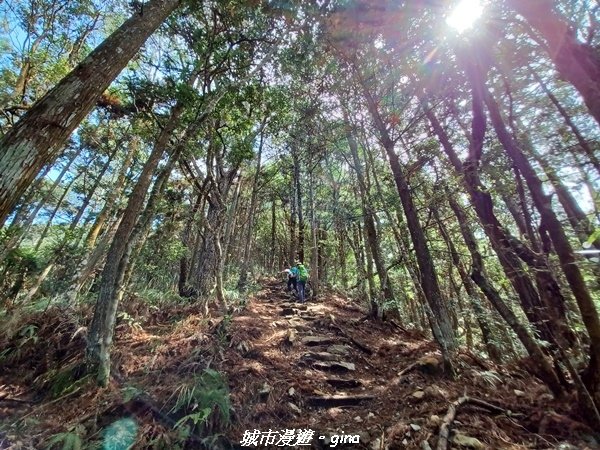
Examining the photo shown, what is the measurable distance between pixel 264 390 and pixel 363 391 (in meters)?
1.74

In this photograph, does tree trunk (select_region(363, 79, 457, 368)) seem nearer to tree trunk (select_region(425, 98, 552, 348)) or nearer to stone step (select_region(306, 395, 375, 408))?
tree trunk (select_region(425, 98, 552, 348))

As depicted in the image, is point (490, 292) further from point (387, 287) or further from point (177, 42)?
point (177, 42)

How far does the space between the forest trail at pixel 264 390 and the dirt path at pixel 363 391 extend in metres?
0.02

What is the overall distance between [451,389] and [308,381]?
2.35 meters

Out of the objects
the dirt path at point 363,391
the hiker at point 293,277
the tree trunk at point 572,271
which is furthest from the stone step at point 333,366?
the hiker at point 293,277

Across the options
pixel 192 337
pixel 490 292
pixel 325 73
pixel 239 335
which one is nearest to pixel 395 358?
pixel 490 292

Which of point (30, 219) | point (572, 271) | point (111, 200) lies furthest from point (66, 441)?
point (30, 219)

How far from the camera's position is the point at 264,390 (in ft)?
15.2

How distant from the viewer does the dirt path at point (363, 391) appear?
3.58 metres

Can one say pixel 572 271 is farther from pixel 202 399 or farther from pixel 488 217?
pixel 202 399

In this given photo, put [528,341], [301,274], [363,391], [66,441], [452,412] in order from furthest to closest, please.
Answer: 1. [301,274]
2. [363,391]
3. [528,341]
4. [452,412]
5. [66,441]

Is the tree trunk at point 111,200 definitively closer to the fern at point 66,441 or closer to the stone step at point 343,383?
the fern at point 66,441

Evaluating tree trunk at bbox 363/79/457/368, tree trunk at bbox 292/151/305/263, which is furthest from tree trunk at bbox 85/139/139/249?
tree trunk at bbox 363/79/457/368

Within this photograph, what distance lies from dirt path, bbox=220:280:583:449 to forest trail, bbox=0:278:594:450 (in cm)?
2
